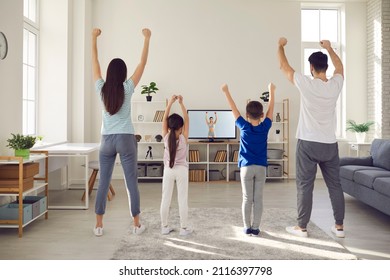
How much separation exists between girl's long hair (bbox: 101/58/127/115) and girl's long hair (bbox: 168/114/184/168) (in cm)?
41

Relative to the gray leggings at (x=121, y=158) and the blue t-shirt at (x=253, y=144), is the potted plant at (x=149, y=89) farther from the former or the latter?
the blue t-shirt at (x=253, y=144)

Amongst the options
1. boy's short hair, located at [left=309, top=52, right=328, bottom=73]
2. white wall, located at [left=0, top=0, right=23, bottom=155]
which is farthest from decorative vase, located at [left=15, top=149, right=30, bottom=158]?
boy's short hair, located at [left=309, top=52, right=328, bottom=73]

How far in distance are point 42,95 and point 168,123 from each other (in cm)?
342

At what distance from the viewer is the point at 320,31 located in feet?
23.0

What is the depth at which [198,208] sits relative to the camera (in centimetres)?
421

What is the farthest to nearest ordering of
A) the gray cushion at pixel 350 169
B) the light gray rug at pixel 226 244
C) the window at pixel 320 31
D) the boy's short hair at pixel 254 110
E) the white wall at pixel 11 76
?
the window at pixel 320 31, the gray cushion at pixel 350 169, the white wall at pixel 11 76, the boy's short hair at pixel 254 110, the light gray rug at pixel 226 244

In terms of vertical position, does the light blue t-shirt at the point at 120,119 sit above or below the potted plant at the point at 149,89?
below

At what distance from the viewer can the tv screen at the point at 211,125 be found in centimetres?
648

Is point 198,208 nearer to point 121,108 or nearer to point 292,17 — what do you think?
point 121,108

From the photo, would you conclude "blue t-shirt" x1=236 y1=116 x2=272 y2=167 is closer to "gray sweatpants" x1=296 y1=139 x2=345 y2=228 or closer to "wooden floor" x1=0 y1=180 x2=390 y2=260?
"gray sweatpants" x1=296 y1=139 x2=345 y2=228

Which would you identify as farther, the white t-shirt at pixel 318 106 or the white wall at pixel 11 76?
the white wall at pixel 11 76

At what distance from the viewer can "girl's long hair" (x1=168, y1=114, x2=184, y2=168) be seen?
9.55 feet

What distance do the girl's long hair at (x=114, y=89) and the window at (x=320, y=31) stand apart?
4837 millimetres

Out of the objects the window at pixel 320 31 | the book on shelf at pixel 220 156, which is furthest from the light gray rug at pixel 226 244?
the window at pixel 320 31
